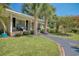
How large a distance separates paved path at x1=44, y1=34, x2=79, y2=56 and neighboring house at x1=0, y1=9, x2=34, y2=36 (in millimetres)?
494

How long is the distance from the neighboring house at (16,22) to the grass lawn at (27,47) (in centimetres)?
20

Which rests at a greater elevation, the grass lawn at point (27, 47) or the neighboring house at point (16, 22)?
the neighboring house at point (16, 22)

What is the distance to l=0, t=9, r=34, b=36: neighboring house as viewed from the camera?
5575mm

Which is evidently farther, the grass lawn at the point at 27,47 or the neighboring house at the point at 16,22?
the neighboring house at the point at 16,22

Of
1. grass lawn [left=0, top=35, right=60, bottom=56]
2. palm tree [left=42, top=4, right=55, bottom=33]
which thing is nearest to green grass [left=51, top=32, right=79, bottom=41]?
grass lawn [left=0, top=35, right=60, bottom=56]

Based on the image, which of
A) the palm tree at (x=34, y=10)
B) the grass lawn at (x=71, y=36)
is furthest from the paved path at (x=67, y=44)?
the palm tree at (x=34, y=10)

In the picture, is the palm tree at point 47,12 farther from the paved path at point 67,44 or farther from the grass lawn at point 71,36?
the grass lawn at point 71,36

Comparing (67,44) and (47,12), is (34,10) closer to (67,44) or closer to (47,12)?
(47,12)

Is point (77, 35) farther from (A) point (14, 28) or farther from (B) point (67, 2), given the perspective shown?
(A) point (14, 28)

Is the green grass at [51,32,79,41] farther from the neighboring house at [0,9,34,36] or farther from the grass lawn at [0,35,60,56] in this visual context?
the neighboring house at [0,9,34,36]

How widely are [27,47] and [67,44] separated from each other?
867mm

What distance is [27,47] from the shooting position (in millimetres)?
5500

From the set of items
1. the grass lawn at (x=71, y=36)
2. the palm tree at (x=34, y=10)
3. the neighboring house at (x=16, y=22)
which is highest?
the palm tree at (x=34, y=10)

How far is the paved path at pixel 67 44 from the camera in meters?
5.42
